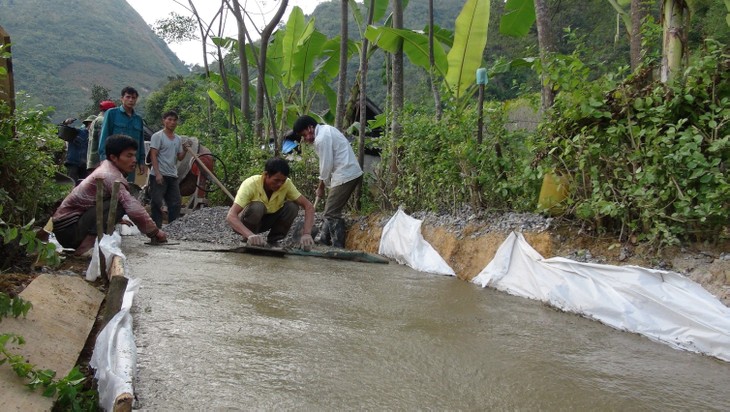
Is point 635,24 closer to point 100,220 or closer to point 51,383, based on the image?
point 100,220

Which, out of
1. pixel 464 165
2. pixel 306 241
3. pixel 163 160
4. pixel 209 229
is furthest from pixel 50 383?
pixel 163 160

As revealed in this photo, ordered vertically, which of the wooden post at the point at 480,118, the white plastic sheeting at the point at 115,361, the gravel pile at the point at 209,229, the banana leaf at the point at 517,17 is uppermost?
the banana leaf at the point at 517,17

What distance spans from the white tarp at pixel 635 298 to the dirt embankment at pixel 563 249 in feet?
0.45

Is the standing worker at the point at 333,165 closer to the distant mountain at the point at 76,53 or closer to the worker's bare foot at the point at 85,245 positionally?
the worker's bare foot at the point at 85,245

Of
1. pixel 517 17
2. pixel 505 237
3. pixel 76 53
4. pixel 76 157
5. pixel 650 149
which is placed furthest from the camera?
pixel 76 53

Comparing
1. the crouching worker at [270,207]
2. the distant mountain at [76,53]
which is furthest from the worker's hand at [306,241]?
the distant mountain at [76,53]

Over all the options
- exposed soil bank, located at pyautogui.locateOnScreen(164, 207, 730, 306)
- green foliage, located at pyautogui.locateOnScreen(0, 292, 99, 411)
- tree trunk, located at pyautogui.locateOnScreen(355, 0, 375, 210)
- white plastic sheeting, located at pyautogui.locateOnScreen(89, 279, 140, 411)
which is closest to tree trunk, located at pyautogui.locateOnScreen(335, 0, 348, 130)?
tree trunk, located at pyautogui.locateOnScreen(355, 0, 375, 210)

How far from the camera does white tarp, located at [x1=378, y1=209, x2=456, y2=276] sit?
16.0 feet

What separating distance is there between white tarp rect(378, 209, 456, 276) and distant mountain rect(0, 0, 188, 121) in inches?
1505

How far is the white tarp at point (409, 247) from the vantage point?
4.87 meters

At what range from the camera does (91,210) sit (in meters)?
4.00

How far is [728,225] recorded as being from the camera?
2990mm

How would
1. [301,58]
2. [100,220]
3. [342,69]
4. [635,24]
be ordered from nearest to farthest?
[100,220], [635,24], [342,69], [301,58]

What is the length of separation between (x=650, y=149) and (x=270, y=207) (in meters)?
3.43
